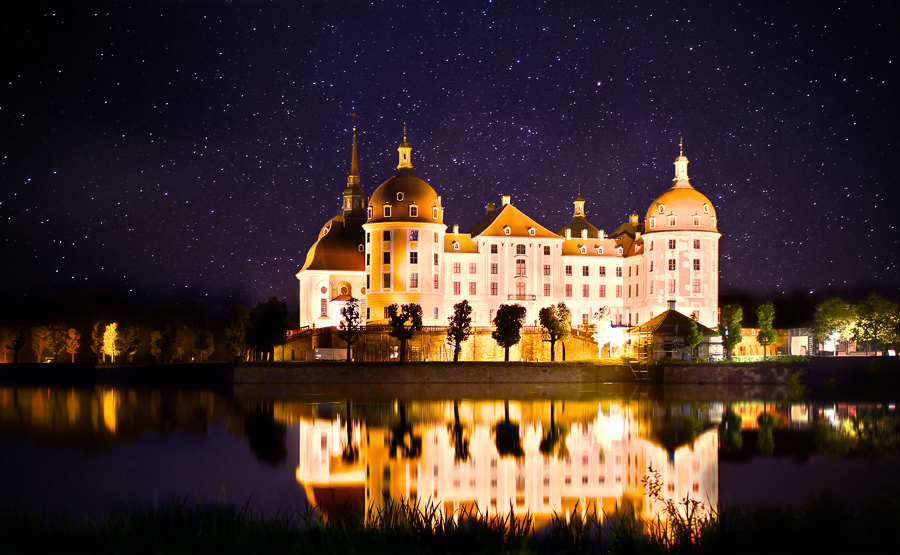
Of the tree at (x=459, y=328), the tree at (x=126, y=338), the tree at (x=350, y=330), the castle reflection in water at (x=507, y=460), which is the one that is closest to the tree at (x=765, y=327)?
the tree at (x=459, y=328)

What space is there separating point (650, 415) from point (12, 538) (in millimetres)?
32264

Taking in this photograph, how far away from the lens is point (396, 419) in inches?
1502

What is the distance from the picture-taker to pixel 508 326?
6831 centimetres

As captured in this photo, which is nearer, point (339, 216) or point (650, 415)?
point (650, 415)

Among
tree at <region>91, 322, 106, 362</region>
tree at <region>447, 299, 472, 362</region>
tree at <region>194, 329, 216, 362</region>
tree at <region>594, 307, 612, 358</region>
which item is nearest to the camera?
tree at <region>447, 299, 472, 362</region>

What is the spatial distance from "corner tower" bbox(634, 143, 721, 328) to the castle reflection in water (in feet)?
129

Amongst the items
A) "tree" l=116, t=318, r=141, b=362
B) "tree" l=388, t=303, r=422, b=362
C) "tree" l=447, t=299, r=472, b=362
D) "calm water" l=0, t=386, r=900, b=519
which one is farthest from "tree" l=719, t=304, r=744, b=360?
"tree" l=116, t=318, r=141, b=362

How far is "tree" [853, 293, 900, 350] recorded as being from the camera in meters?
69.0

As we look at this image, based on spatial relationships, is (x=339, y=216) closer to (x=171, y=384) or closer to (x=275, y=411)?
(x=171, y=384)

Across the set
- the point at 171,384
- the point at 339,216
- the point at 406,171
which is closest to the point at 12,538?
the point at 171,384

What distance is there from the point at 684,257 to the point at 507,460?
57.2 meters

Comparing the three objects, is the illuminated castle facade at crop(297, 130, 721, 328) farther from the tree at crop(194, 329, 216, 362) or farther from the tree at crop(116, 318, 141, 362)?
the tree at crop(116, 318, 141, 362)

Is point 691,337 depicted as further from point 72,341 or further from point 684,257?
point 72,341

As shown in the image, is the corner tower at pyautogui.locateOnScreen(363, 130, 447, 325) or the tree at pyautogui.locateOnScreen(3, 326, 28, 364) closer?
the corner tower at pyautogui.locateOnScreen(363, 130, 447, 325)
